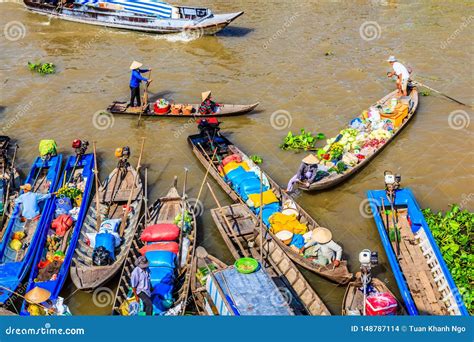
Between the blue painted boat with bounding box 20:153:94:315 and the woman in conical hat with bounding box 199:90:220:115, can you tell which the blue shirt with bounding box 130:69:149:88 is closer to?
the woman in conical hat with bounding box 199:90:220:115

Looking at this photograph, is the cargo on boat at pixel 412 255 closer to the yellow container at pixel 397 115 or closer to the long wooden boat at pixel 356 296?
the long wooden boat at pixel 356 296

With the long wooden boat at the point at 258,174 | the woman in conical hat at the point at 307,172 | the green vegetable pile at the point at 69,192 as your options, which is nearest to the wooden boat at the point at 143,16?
the long wooden boat at the point at 258,174

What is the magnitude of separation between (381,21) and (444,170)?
1551 centimetres

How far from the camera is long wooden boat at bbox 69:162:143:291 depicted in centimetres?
954

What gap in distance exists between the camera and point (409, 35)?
24.5 meters

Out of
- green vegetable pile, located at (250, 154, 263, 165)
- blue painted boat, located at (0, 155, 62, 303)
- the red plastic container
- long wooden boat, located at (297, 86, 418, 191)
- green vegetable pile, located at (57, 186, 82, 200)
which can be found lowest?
blue painted boat, located at (0, 155, 62, 303)

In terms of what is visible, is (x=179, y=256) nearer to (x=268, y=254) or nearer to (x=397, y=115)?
(x=268, y=254)

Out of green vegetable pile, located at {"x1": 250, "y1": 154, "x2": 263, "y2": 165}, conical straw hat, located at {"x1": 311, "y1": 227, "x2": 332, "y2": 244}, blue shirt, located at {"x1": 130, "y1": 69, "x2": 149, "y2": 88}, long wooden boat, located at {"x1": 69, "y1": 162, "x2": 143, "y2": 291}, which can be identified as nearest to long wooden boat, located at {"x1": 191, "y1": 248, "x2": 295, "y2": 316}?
conical straw hat, located at {"x1": 311, "y1": 227, "x2": 332, "y2": 244}

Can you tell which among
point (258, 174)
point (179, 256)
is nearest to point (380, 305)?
point (179, 256)

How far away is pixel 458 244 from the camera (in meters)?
10.2

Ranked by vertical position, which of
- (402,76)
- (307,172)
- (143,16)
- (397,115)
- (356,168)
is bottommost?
(356,168)

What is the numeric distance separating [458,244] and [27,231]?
9.85m

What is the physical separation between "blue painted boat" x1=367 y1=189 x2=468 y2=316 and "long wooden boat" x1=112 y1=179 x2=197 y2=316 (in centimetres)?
418

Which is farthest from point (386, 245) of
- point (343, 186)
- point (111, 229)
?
point (111, 229)
